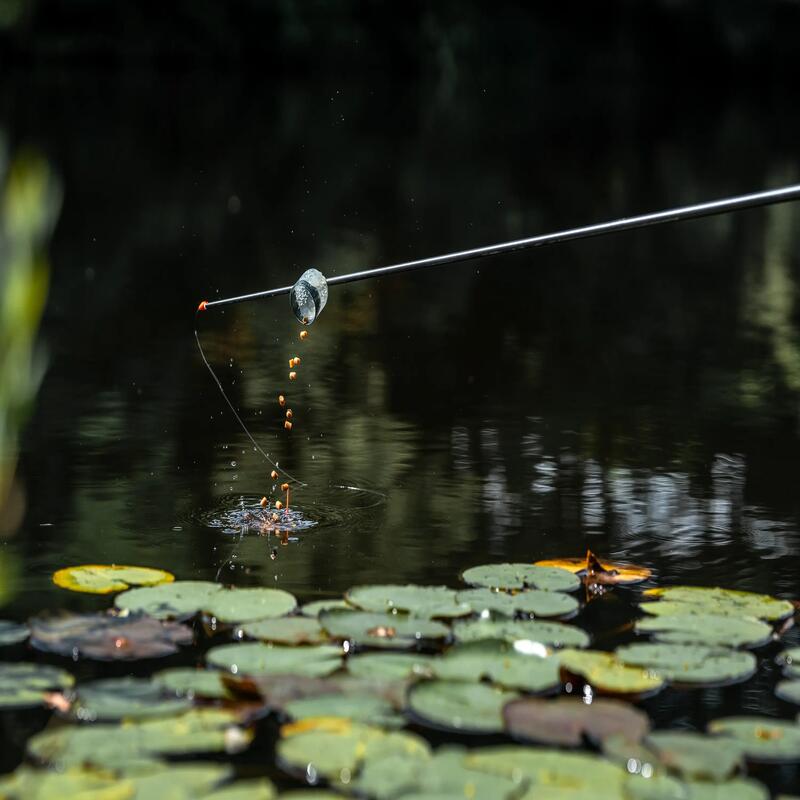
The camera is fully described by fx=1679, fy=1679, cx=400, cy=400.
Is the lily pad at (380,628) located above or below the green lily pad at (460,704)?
above

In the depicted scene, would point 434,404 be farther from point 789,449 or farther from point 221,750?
point 221,750

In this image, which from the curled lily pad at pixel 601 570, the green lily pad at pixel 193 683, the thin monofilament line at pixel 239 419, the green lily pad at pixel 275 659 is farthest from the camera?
the thin monofilament line at pixel 239 419

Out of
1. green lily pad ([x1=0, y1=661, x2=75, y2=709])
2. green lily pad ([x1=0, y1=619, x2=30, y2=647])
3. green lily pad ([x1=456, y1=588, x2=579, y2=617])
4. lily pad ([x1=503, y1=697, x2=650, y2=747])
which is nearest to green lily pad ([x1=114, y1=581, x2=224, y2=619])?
green lily pad ([x1=0, y1=619, x2=30, y2=647])

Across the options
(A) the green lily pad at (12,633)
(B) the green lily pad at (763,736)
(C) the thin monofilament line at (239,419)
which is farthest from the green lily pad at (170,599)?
(C) the thin monofilament line at (239,419)

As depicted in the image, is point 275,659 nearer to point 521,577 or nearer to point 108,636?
point 108,636

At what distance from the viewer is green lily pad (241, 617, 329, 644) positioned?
341cm

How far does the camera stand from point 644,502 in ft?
16.9

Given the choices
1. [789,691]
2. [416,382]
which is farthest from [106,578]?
[416,382]

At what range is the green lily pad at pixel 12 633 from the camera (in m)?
3.47

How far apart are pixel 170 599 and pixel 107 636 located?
0.78ft

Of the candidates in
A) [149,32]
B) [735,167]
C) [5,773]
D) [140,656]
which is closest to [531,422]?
[140,656]

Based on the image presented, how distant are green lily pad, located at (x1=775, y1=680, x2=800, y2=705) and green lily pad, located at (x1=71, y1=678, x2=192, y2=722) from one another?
45.0 inches

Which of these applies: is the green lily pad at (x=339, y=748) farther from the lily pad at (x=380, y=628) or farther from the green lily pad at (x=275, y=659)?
the lily pad at (x=380, y=628)

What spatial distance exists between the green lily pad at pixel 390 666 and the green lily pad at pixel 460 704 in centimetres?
9
